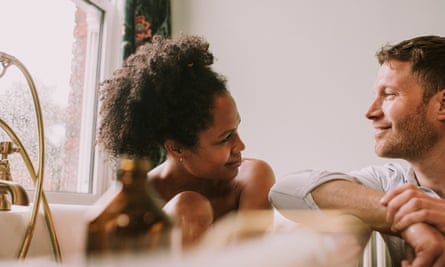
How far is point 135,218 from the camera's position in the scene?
0.34 m

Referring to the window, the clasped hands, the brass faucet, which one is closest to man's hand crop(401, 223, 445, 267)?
the clasped hands

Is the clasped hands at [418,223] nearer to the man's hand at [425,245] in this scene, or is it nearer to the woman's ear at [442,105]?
the man's hand at [425,245]

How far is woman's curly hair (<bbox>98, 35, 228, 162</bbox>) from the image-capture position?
1345 millimetres

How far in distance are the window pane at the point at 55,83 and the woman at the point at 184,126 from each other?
1.47 feet

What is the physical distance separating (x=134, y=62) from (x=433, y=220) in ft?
3.34

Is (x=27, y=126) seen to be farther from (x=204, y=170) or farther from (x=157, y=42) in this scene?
(x=204, y=170)

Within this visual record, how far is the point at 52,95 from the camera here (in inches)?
74.8

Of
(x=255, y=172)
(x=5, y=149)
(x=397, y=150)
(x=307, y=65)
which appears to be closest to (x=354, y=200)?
(x=397, y=150)

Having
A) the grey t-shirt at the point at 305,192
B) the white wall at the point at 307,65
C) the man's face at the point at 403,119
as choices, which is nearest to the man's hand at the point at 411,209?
the grey t-shirt at the point at 305,192

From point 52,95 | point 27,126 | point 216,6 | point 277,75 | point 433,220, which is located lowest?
point 433,220

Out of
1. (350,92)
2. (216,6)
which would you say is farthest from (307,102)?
(216,6)

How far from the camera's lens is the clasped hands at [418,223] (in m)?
0.72

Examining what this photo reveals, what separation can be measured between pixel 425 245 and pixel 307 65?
1396 millimetres

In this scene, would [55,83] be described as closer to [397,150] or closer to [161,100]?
[161,100]
